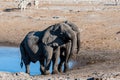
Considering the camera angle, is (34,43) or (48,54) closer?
(48,54)

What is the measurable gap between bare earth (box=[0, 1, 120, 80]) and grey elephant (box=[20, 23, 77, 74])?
2.25 feet

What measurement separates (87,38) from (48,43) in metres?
10.1

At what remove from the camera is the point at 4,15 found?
38438 mm

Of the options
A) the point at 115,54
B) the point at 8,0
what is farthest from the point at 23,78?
the point at 8,0

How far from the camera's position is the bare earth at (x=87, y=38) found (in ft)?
45.5

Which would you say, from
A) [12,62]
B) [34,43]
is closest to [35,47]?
[34,43]

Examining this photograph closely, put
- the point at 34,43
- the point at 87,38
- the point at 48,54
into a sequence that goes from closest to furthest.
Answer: the point at 48,54
the point at 34,43
the point at 87,38

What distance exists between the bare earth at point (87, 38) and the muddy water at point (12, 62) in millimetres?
1293

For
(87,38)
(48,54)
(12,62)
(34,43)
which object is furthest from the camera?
(87,38)

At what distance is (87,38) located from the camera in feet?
82.6

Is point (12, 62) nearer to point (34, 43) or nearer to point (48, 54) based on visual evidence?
point (34, 43)

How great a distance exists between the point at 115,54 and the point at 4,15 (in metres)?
19.8

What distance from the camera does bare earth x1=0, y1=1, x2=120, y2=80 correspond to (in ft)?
45.5

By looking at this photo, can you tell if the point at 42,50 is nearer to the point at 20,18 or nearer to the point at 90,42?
the point at 90,42
